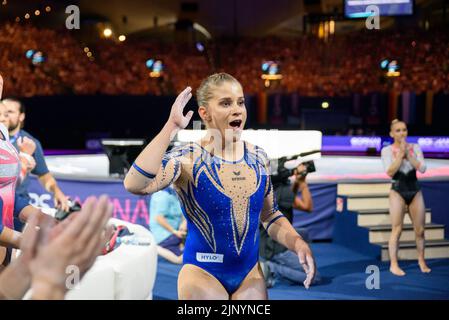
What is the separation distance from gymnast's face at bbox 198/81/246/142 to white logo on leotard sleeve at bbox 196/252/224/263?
18.2 inches

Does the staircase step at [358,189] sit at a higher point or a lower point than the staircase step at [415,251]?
higher

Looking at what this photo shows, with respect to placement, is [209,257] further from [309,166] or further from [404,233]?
[404,233]

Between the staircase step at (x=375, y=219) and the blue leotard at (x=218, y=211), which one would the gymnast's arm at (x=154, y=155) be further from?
the staircase step at (x=375, y=219)

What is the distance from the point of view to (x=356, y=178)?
8008 millimetres

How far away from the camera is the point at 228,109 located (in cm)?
231

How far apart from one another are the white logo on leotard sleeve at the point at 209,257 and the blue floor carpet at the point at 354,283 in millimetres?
3088

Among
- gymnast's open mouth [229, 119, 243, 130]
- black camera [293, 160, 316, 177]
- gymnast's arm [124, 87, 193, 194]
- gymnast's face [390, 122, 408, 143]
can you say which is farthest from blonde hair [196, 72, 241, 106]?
gymnast's face [390, 122, 408, 143]

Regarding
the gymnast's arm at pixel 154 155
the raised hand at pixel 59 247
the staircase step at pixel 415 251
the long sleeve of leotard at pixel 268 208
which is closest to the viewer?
the raised hand at pixel 59 247

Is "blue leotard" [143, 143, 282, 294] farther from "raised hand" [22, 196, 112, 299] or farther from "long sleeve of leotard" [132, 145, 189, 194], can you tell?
"raised hand" [22, 196, 112, 299]

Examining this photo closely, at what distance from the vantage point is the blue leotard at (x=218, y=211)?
231 cm

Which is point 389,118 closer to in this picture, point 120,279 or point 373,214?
point 373,214

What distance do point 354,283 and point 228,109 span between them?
4.04 m

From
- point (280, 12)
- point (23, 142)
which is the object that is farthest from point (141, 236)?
point (280, 12)

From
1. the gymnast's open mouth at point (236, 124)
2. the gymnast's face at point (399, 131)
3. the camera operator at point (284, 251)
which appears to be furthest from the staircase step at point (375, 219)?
the gymnast's open mouth at point (236, 124)
